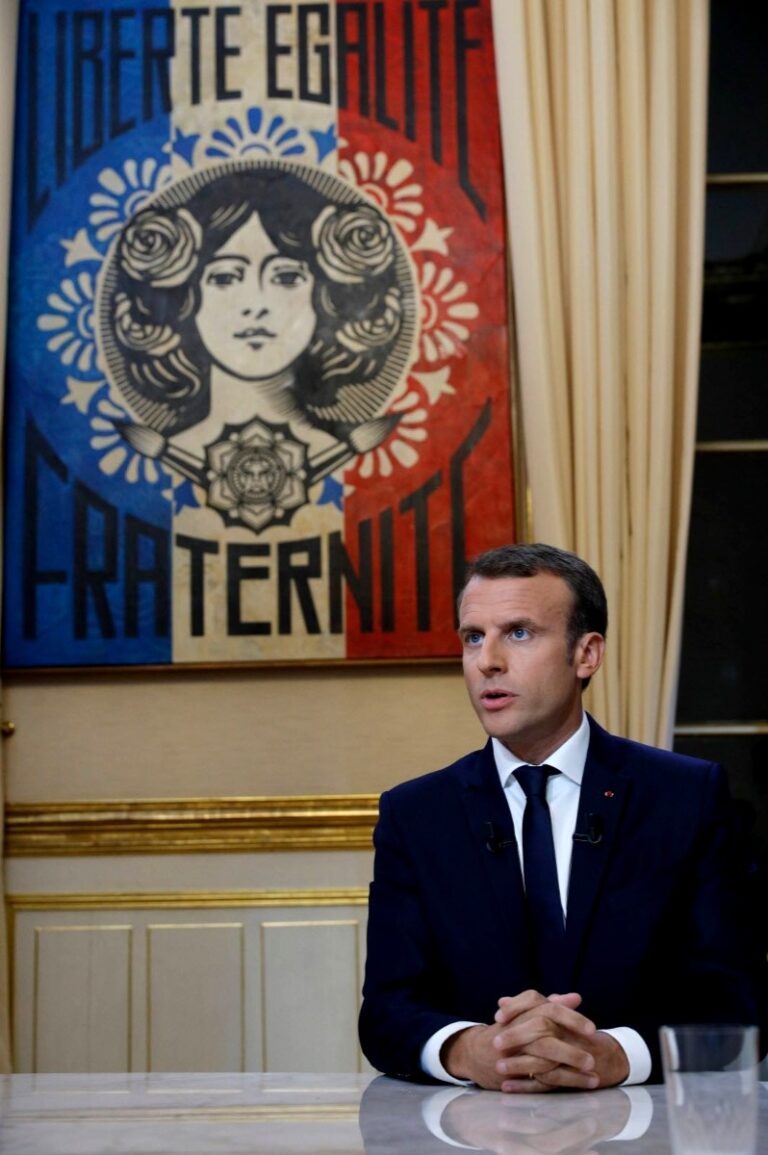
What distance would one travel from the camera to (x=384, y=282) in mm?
3957

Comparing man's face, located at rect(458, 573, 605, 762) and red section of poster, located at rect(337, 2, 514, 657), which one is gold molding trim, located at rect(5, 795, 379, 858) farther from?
man's face, located at rect(458, 573, 605, 762)

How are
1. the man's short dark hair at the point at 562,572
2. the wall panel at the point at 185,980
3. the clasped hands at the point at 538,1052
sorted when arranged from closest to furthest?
1. the clasped hands at the point at 538,1052
2. the man's short dark hair at the point at 562,572
3. the wall panel at the point at 185,980

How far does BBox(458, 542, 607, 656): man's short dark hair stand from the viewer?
89.9 inches

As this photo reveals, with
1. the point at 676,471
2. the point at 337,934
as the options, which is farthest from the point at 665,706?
the point at 337,934

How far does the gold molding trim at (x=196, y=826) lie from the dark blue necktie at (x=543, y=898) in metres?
1.71

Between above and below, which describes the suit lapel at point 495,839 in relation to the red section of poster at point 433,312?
below

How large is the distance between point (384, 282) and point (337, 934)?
5.79 ft

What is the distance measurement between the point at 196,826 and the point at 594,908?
1927 mm

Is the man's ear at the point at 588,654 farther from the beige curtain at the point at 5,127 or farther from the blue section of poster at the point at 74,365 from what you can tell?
the beige curtain at the point at 5,127

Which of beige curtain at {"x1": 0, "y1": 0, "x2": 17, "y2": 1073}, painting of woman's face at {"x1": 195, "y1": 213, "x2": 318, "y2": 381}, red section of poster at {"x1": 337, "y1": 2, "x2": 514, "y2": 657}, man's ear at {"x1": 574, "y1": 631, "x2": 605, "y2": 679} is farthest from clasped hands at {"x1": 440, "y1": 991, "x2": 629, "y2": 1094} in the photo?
beige curtain at {"x1": 0, "y1": 0, "x2": 17, "y2": 1073}

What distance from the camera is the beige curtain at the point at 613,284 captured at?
149 inches

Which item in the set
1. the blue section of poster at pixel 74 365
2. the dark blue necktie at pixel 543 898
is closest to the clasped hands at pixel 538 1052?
the dark blue necktie at pixel 543 898

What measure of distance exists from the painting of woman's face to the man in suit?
5.86 ft

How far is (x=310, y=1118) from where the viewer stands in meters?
1.50
